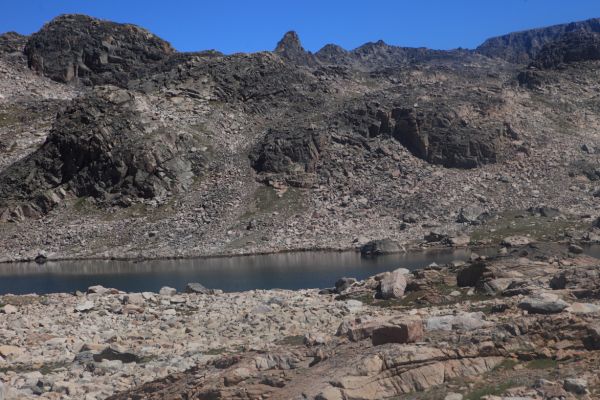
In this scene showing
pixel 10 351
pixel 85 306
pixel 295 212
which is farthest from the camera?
pixel 295 212

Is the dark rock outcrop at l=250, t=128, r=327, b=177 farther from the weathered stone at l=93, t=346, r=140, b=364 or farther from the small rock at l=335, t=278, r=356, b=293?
the weathered stone at l=93, t=346, r=140, b=364

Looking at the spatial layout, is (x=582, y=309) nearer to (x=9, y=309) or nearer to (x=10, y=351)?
(x=10, y=351)

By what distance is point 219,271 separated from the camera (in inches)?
2763

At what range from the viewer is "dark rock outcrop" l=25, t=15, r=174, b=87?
16425 centimetres

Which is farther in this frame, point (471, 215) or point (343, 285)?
point (471, 215)

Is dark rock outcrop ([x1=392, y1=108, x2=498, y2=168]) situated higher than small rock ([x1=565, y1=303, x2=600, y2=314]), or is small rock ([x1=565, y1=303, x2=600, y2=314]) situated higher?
dark rock outcrop ([x1=392, y1=108, x2=498, y2=168])

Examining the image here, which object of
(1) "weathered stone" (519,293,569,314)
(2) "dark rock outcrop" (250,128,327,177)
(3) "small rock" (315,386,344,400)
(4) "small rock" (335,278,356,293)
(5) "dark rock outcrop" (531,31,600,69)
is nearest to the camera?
(3) "small rock" (315,386,344,400)

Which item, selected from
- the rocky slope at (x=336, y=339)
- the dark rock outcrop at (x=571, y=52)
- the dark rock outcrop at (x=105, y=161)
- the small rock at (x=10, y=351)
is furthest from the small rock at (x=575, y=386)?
the dark rock outcrop at (x=571, y=52)

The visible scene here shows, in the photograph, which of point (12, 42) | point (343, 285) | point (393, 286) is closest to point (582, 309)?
point (393, 286)

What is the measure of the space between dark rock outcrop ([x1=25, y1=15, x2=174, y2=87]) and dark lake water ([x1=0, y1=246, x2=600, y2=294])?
86.8 m

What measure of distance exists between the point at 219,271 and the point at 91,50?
115183 millimetres

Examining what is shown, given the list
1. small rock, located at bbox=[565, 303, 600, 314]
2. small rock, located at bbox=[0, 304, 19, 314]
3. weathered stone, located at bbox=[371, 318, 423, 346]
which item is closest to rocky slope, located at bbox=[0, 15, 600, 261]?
small rock, located at bbox=[0, 304, 19, 314]

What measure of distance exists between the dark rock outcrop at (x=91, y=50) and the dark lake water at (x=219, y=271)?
8682 centimetres

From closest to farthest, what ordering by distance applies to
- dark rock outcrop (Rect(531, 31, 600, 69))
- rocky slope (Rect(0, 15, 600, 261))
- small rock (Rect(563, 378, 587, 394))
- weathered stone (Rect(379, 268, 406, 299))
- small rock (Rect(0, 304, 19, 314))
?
1. small rock (Rect(563, 378, 587, 394))
2. weathered stone (Rect(379, 268, 406, 299))
3. small rock (Rect(0, 304, 19, 314))
4. rocky slope (Rect(0, 15, 600, 261))
5. dark rock outcrop (Rect(531, 31, 600, 69))
